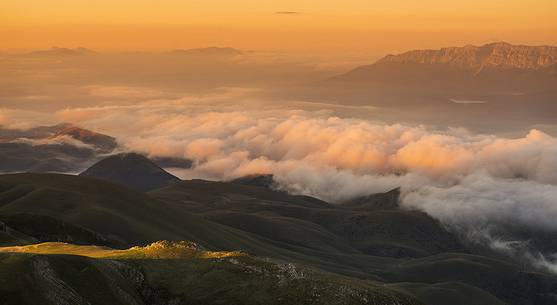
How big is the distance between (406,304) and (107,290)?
63.8m

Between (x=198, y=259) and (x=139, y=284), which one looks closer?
(x=139, y=284)

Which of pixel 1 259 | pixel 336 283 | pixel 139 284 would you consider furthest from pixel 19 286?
pixel 336 283

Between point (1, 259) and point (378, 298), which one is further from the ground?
point (1, 259)

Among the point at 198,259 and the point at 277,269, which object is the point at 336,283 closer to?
the point at 277,269

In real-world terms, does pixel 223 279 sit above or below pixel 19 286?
below

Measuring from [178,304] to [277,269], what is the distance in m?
22.6

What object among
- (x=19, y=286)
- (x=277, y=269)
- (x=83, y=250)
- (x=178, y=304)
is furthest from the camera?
(x=83, y=250)

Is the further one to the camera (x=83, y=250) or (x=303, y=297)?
(x=83, y=250)

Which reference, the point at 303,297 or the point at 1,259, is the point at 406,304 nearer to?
the point at 303,297

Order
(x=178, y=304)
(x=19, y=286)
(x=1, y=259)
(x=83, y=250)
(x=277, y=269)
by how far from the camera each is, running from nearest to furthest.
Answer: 1. (x=19, y=286)
2. (x=1, y=259)
3. (x=178, y=304)
4. (x=277, y=269)
5. (x=83, y=250)

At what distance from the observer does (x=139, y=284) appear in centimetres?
15025

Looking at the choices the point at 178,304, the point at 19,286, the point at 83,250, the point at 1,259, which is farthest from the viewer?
the point at 83,250

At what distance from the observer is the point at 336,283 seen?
15775cm

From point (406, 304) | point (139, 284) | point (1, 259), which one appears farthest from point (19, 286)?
point (406, 304)
